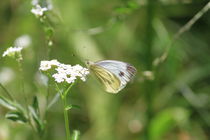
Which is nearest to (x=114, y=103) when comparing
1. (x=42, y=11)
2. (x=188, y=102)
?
(x=188, y=102)

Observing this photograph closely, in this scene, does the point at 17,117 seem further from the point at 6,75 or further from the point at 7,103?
the point at 6,75

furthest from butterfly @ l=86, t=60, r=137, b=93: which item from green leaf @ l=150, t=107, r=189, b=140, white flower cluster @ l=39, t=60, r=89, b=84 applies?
green leaf @ l=150, t=107, r=189, b=140

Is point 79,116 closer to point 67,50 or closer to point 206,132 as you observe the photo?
point 67,50

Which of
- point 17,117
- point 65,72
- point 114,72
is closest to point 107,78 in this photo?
point 114,72

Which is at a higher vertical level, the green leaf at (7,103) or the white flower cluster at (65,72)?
the white flower cluster at (65,72)

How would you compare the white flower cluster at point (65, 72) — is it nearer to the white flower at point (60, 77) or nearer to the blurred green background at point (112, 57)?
the white flower at point (60, 77)

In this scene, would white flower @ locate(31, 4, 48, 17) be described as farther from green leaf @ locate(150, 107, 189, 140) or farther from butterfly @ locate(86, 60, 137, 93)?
green leaf @ locate(150, 107, 189, 140)

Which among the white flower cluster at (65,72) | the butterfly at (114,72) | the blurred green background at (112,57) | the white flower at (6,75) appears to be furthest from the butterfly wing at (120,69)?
the white flower at (6,75)
